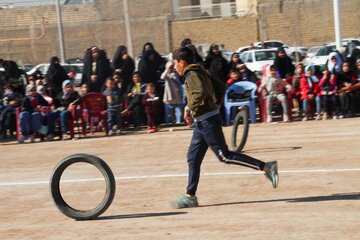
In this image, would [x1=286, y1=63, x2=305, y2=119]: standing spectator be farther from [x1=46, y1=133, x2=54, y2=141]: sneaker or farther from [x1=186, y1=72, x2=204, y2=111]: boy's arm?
[x1=186, y1=72, x2=204, y2=111]: boy's arm

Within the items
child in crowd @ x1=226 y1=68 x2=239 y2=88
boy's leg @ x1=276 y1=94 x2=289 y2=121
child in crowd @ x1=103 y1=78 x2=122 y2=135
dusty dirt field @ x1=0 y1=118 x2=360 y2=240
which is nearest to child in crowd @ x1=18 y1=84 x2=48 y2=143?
child in crowd @ x1=103 y1=78 x2=122 y2=135

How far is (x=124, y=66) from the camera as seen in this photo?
21.6 meters

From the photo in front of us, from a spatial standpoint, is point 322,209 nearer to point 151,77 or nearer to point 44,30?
point 151,77

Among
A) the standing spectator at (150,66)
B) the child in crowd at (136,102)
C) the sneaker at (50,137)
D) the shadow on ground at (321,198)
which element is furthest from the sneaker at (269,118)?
the shadow on ground at (321,198)

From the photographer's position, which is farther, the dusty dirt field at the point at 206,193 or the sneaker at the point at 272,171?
the sneaker at the point at 272,171

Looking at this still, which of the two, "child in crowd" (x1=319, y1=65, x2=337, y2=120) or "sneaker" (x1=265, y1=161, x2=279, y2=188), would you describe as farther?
"child in crowd" (x1=319, y1=65, x2=337, y2=120)

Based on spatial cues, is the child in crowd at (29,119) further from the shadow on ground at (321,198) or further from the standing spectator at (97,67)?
the shadow on ground at (321,198)

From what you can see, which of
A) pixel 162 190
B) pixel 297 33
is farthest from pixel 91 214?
pixel 297 33

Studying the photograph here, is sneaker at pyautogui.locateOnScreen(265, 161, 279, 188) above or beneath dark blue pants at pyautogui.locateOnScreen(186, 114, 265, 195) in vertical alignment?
beneath

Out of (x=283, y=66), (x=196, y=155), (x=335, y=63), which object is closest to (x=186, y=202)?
(x=196, y=155)

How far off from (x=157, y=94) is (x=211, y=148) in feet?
34.2

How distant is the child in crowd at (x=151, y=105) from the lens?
1972 cm

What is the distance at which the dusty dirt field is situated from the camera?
351 inches

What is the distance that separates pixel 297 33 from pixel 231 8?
706cm
